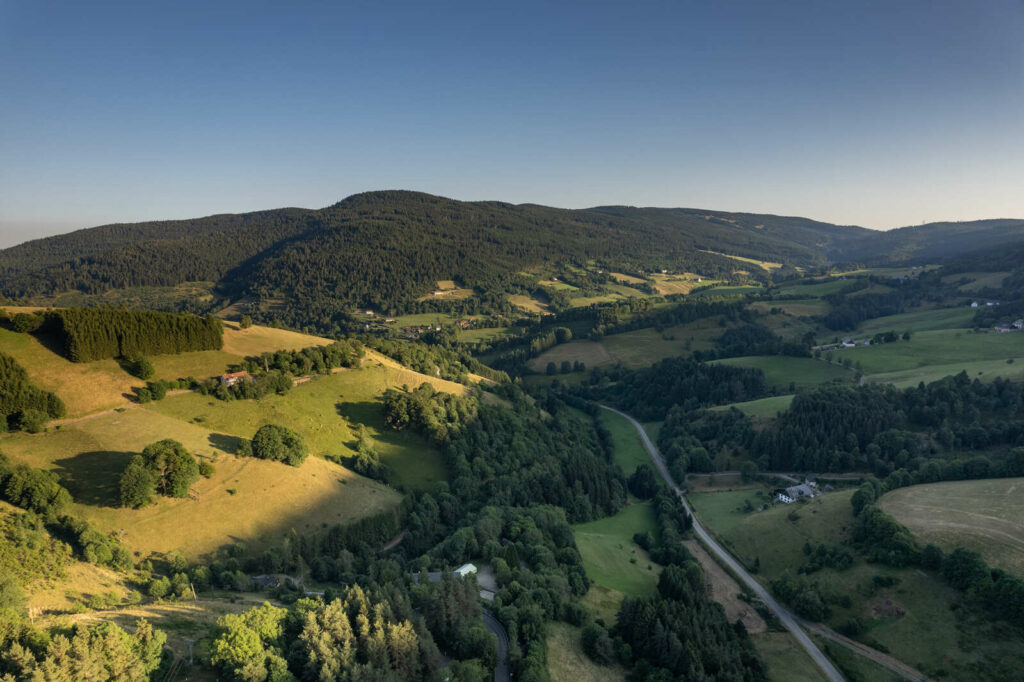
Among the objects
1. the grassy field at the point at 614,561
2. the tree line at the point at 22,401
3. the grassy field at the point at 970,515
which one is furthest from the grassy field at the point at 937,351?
the tree line at the point at 22,401

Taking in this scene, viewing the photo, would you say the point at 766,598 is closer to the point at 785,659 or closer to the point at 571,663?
the point at 785,659

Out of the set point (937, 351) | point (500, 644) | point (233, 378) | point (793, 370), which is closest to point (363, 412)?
point (233, 378)

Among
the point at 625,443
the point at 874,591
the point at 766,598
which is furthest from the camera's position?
the point at 625,443

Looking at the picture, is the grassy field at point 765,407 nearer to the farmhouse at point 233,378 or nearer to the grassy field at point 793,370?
the grassy field at point 793,370

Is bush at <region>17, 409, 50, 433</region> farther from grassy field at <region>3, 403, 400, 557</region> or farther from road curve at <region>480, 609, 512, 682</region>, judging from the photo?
road curve at <region>480, 609, 512, 682</region>

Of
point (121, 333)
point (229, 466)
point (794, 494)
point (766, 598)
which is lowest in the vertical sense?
point (766, 598)
